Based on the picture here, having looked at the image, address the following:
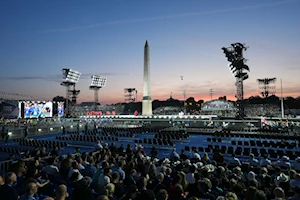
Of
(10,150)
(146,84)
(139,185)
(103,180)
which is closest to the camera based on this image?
(139,185)

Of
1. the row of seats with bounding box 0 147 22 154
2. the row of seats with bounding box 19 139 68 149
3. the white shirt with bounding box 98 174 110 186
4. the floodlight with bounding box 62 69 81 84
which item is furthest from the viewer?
the floodlight with bounding box 62 69 81 84

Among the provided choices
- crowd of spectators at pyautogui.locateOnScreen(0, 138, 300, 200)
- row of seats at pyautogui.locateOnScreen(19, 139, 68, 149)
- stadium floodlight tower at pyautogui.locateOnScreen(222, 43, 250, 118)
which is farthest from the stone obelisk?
crowd of spectators at pyautogui.locateOnScreen(0, 138, 300, 200)

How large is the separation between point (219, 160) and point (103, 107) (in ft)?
401

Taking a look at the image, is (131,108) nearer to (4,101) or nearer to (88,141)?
(4,101)

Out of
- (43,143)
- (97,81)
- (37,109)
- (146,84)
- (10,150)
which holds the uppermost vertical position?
(97,81)

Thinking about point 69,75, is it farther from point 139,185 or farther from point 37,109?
point 139,185

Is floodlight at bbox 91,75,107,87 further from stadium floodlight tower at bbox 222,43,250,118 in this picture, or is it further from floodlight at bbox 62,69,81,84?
stadium floodlight tower at bbox 222,43,250,118

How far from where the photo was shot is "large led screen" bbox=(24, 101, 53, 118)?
160ft

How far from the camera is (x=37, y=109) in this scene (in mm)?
49938

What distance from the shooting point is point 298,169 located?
10.1 m

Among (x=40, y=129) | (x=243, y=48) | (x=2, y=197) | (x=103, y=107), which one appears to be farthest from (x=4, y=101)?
(x=103, y=107)

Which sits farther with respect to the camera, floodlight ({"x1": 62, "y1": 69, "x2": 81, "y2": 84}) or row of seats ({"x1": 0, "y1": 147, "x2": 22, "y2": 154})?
floodlight ({"x1": 62, "y1": 69, "x2": 81, "y2": 84})

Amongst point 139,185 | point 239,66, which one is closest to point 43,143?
point 139,185

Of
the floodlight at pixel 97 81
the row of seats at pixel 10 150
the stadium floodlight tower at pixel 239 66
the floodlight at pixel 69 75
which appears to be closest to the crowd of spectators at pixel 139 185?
the row of seats at pixel 10 150
